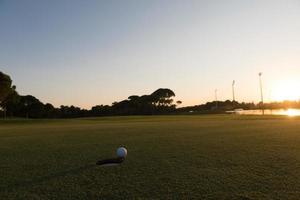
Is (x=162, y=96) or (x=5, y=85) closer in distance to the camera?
(x=5, y=85)

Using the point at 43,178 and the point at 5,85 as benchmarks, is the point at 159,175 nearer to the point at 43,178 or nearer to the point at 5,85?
the point at 43,178

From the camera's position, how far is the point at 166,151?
9.11 m

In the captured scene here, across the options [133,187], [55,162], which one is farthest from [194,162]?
[55,162]

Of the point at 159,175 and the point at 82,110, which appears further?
the point at 82,110

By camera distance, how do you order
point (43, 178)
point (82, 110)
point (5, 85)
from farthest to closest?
point (82, 110) → point (5, 85) → point (43, 178)

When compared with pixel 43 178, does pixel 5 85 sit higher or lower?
higher

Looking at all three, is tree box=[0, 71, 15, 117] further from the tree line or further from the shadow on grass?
the shadow on grass

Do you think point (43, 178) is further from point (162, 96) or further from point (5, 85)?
point (162, 96)

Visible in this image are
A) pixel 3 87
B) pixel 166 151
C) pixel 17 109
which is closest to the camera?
Answer: pixel 166 151

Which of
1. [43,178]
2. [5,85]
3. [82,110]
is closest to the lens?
[43,178]

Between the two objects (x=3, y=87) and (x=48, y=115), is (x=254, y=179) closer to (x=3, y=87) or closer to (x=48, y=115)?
(x=3, y=87)

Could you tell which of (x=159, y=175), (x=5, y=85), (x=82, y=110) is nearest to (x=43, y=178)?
(x=159, y=175)

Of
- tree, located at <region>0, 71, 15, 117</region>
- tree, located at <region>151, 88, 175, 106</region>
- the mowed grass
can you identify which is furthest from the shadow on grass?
tree, located at <region>151, 88, 175, 106</region>

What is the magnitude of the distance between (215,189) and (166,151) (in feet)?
13.4
